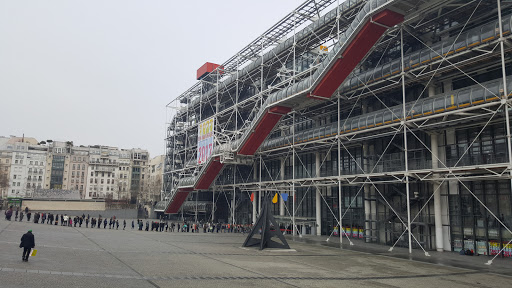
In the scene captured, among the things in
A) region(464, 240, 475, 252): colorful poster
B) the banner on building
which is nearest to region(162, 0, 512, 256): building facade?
region(464, 240, 475, 252): colorful poster

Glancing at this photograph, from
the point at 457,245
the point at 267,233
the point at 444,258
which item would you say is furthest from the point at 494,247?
the point at 267,233

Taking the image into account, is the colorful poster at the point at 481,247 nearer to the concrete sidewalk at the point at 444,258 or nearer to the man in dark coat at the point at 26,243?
the concrete sidewalk at the point at 444,258

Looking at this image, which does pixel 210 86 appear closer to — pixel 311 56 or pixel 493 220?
pixel 311 56

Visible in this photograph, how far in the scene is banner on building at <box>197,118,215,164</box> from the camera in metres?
42.4

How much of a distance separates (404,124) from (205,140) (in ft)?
86.7

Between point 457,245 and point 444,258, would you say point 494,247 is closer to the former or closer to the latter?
point 457,245

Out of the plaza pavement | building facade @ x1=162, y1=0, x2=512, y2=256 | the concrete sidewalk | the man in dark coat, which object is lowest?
the concrete sidewalk

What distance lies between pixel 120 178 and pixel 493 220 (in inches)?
A: 3750

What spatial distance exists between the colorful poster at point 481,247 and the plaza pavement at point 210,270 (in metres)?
5.43

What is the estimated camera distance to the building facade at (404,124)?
19.6 meters

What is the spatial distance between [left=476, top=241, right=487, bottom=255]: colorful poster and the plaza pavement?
5434mm

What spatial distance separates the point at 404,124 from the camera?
21703 millimetres

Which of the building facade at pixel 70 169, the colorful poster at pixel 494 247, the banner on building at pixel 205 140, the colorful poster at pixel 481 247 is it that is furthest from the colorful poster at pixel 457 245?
the building facade at pixel 70 169

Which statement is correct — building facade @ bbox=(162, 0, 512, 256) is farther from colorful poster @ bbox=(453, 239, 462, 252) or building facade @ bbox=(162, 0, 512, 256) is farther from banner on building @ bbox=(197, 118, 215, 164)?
banner on building @ bbox=(197, 118, 215, 164)
